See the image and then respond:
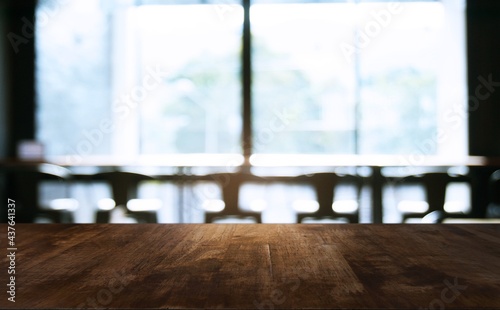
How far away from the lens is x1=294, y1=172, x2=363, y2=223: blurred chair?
371 centimetres

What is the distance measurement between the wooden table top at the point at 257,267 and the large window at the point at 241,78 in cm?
497

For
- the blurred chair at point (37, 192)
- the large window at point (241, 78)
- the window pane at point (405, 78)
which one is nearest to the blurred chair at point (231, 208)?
the blurred chair at point (37, 192)

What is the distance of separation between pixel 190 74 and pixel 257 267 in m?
5.66

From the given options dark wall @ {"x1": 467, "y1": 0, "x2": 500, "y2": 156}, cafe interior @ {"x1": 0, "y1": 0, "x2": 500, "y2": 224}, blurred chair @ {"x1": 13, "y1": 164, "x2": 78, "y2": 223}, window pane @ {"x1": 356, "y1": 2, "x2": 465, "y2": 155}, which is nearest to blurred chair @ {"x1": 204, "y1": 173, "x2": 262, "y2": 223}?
blurred chair @ {"x1": 13, "y1": 164, "x2": 78, "y2": 223}

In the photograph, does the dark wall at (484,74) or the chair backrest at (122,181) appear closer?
the chair backrest at (122,181)

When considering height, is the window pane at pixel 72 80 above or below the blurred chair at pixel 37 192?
above

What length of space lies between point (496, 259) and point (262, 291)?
500 mm

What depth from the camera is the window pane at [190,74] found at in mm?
6285

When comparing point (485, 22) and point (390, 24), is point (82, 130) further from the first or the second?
point (485, 22)

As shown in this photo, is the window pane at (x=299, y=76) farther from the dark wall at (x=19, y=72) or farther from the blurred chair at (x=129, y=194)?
the dark wall at (x=19, y=72)

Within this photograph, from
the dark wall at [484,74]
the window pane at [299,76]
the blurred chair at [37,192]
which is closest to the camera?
the blurred chair at [37,192]

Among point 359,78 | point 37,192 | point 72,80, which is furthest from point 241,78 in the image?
point 37,192

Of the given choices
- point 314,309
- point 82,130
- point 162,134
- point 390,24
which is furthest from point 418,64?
point 314,309

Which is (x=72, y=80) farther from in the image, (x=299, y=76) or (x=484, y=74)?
(x=484, y=74)
